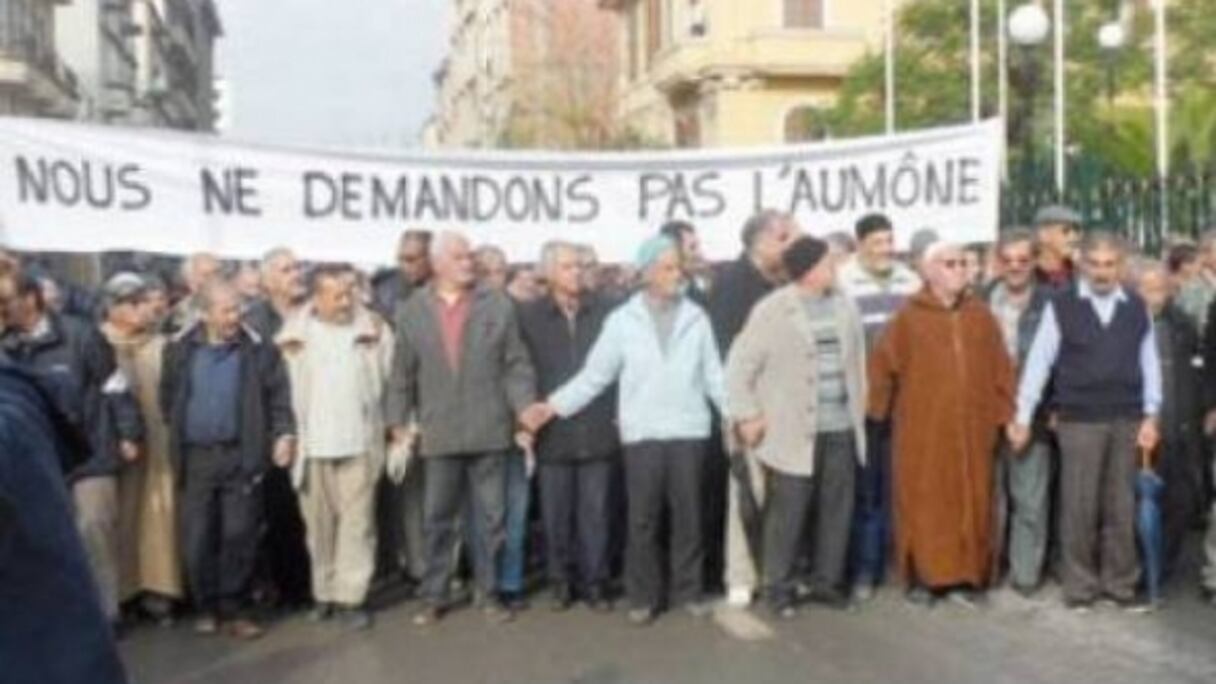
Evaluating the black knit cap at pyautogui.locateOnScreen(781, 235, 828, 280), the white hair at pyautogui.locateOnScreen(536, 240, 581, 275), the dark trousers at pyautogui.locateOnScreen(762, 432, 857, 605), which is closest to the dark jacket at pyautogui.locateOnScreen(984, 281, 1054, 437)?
the dark trousers at pyautogui.locateOnScreen(762, 432, 857, 605)

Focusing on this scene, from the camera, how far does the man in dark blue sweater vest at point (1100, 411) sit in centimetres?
1093

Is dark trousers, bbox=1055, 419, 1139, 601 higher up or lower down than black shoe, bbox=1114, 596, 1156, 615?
higher up

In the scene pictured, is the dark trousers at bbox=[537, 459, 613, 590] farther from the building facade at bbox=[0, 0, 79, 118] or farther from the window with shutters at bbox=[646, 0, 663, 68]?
the window with shutters at bbox=[646, 0, 663, 68]

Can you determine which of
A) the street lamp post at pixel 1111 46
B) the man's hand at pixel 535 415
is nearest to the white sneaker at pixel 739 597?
the man's hand at pixel 535 415

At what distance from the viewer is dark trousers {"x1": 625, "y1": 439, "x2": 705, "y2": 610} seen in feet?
36.2

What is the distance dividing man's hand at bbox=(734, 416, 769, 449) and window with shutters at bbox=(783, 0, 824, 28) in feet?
154

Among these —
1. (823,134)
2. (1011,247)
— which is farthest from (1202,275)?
(823,134)

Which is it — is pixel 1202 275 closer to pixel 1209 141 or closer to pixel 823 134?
pixel 1209 141

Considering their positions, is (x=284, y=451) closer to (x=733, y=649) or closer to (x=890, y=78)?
(x=733, y=649)

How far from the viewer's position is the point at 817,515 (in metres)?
11.2

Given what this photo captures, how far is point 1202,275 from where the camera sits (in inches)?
494

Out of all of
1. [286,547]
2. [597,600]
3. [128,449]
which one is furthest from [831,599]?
[128,449]

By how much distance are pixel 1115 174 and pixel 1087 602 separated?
5162mm

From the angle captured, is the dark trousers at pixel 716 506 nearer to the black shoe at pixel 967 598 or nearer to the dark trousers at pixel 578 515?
the dark trousers at pixel 578 515
